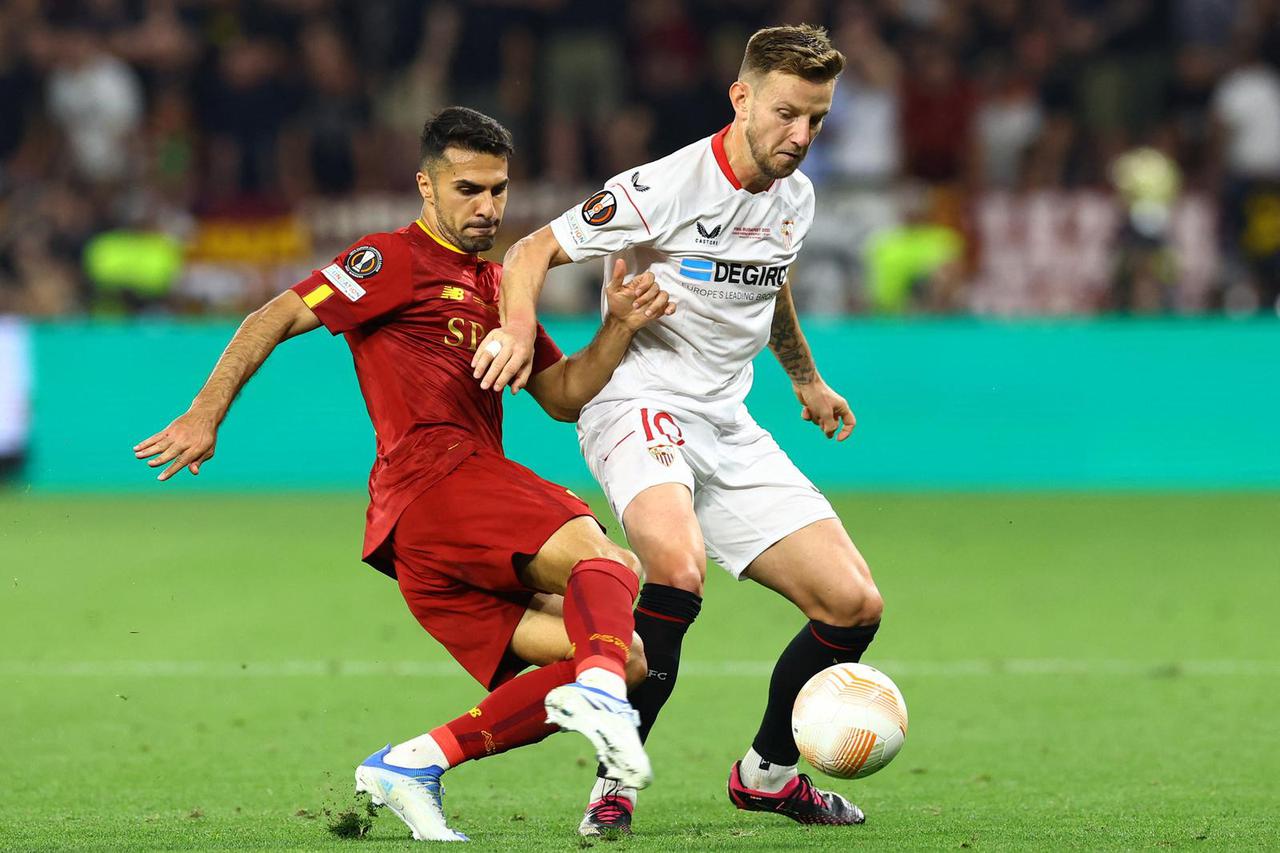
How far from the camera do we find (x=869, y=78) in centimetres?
1622

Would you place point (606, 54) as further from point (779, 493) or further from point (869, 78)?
point (779, 493)

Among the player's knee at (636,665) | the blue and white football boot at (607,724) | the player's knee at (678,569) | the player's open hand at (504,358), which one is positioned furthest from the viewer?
the player's knee at (678,569)

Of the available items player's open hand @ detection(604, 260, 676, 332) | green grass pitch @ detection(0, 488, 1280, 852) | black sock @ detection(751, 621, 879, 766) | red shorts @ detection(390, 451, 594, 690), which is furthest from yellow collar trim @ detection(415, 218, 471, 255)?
green grass pitch @ detection(0, 488, 1280, 852)

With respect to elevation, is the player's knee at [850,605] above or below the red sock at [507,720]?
above

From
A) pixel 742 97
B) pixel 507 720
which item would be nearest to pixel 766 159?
pixel 742 97

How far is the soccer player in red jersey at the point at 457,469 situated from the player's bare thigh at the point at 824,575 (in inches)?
19.7

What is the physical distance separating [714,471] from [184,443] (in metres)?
1.57

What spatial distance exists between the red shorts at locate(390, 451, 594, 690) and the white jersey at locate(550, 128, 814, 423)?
0.63m

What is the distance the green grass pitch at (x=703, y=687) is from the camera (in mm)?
5145

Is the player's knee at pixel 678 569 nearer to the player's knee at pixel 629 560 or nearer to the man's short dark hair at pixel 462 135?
the player's knee at pixel 629 560

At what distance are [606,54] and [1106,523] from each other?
7211 mm

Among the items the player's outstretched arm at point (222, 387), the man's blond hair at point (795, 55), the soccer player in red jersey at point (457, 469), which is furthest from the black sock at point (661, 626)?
the man's blond hair at point (795, 55)

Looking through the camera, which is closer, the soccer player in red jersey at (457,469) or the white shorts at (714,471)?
the soccer player in red jersey at (457,469)

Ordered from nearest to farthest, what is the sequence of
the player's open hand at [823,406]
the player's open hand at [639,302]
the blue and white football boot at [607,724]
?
the blue and white football boot at [607,724]
the player's open hand at [639,302]
the player's open hand at [823,406]
